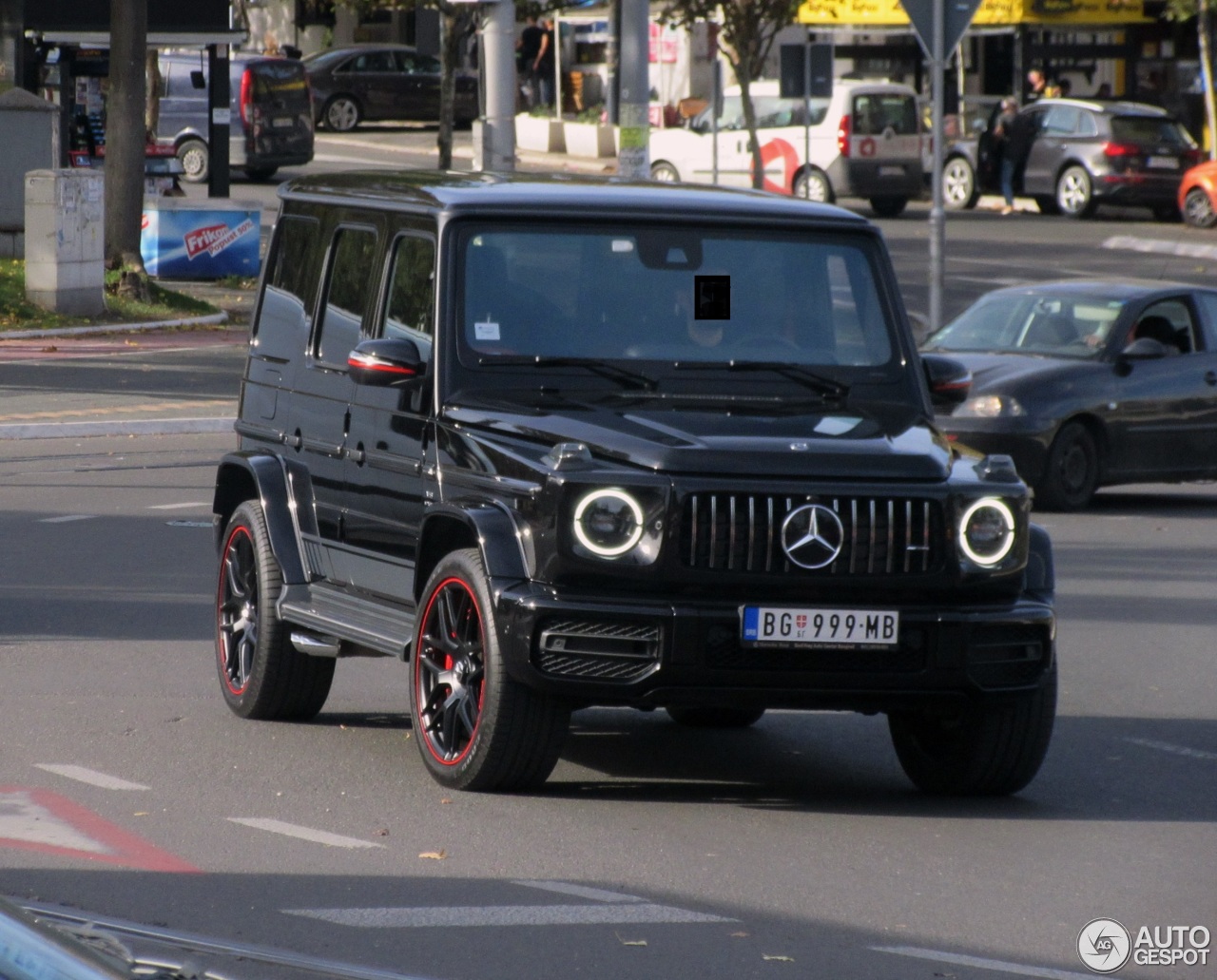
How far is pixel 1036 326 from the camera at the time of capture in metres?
16.4

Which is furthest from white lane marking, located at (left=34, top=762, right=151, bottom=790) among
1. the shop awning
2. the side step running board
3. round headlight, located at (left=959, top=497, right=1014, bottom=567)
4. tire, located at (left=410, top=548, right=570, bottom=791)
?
the shop awning

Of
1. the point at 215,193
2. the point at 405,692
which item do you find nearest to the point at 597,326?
the point at 405,692

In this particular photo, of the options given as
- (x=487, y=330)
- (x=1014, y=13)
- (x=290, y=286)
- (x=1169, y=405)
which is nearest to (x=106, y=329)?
(x=1169, y=405)

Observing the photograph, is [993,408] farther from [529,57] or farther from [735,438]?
[529,57]

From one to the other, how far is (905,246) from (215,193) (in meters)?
9.50

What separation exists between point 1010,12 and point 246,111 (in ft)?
47.9

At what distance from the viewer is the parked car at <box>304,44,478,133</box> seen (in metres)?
52.3

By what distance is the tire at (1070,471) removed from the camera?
1535 centimetres

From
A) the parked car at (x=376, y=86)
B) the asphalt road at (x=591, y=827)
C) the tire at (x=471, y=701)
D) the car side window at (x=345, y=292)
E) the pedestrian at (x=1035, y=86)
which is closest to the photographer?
the asphalt road at (x=591, y=827)

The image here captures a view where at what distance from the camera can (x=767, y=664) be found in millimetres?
6863

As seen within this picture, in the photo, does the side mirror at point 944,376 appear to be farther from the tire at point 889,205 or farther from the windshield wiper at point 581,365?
the tire at point 889,205

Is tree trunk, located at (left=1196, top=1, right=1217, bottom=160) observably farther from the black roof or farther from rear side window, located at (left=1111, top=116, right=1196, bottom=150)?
the black roof

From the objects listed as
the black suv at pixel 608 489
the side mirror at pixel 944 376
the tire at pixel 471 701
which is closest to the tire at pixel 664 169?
the black suv at pixel 608 489

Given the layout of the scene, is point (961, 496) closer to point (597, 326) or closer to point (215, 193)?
point (597, 326)
